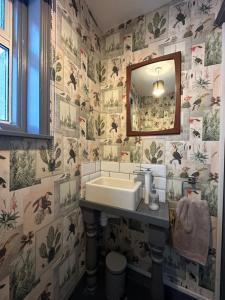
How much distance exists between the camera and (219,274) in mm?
1137

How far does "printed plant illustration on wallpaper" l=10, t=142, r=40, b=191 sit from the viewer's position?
0.75 meters

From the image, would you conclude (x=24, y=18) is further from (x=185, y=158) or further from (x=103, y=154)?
(x=185, y=158)

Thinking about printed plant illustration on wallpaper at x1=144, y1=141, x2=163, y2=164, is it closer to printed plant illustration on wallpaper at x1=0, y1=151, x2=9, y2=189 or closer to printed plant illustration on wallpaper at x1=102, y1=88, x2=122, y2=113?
printed plant illustration on wallpaper at x1=102, y1=88, x2=122, y2=113

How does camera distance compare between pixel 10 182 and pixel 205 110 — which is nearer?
pixel 10 182

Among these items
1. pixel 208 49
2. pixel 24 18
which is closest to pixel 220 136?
pixel 208 49

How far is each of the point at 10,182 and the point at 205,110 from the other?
1.35m

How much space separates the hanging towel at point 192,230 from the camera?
3.67ft

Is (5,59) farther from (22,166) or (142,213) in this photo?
(142,213)

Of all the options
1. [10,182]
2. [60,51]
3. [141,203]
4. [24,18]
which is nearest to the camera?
[10,182]

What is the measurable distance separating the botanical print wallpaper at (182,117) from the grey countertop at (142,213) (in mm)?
258

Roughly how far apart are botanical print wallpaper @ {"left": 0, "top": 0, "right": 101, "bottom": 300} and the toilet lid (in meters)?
0.25

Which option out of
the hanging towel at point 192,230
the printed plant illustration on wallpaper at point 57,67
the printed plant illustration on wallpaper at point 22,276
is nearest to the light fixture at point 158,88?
the printed plant illustration on wallpaper at point 57,67

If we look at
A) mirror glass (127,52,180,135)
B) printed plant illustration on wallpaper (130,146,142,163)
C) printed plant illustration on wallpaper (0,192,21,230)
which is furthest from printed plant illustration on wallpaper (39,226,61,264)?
mirror glass (127,52,180,135)

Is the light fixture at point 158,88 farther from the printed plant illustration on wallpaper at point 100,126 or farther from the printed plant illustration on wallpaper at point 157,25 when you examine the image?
the printed plant illustration on wallpaper at point 100,126
